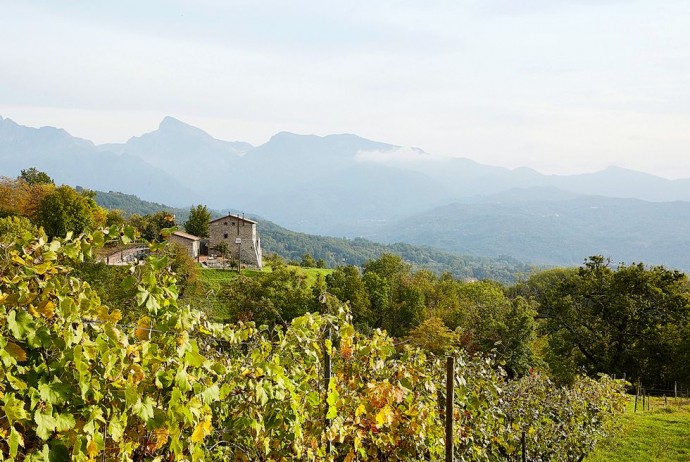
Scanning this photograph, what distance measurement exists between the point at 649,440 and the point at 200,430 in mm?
14773

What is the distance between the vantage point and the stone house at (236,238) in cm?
5675

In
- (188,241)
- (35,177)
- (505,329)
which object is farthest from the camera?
(35,177)

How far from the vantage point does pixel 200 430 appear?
3.01 metres

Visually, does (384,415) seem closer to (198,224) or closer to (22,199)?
(22,199)

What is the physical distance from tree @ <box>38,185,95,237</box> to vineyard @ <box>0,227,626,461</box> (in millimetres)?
43875

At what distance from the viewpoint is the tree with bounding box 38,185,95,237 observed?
43.4 meters

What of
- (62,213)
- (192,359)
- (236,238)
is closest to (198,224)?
(236,238)

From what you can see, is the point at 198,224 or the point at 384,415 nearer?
the point at 384,415

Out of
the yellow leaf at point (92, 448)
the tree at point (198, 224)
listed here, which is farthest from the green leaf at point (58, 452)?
the tree at point (198, 224)

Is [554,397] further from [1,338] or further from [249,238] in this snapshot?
[249,238]

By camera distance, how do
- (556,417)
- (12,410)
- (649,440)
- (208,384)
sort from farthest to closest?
(649,440), (556,417), (208,384), (12,410)

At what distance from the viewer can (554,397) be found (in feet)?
33.6

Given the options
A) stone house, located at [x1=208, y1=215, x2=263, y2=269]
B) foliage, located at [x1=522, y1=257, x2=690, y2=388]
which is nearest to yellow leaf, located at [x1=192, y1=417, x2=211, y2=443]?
foliage, located at [x1=522, y1=257, x2=690, y2=388]

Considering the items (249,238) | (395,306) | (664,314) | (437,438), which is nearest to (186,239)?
(249,238)
